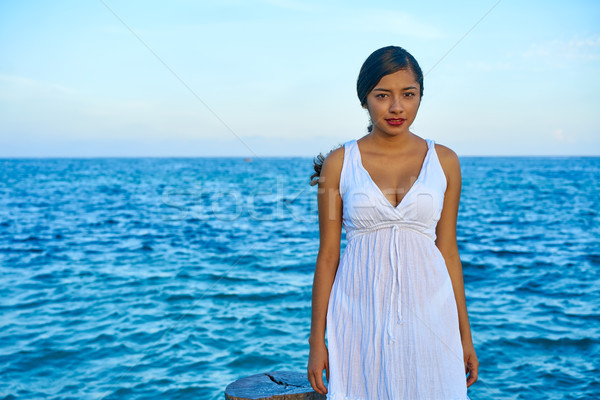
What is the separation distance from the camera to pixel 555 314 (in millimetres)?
9273

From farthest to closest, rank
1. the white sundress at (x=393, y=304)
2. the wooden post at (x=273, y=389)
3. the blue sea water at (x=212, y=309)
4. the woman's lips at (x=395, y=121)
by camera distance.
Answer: the blue sea water at (x=212, y=309) < the wooden post at (x=273, y=389) < the woman's lips at (x=395, y=121) < the white sundress at (x=393, y=304)

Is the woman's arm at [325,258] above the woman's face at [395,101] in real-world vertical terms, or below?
below

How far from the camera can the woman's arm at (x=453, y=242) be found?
7.97 ft

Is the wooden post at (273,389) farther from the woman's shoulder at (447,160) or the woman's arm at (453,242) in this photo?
the woman's shoulder at (447,160)

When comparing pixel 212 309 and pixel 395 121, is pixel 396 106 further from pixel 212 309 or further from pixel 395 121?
pixel 212 309

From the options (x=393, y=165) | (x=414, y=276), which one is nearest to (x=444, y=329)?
(x=414, y=276)

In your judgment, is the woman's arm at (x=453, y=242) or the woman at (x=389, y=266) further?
the woman's arm at (x=453, y=242)

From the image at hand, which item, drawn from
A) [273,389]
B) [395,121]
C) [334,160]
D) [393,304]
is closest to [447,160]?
[395,121]

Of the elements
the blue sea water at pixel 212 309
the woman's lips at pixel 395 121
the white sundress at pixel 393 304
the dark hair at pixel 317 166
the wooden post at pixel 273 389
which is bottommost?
the blue sea water at pixel 212 309

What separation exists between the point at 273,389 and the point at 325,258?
55.9 inches

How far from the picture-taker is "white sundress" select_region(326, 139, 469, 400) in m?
2.23

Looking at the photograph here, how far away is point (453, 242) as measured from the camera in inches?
98.1

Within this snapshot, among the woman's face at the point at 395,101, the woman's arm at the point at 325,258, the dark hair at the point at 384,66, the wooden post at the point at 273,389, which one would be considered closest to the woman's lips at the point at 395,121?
the woman's face at the point at 395,101

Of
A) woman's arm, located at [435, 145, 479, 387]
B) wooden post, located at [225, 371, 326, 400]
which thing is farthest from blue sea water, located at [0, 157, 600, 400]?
woman's arm, located at [435, 145, 479, 387]
